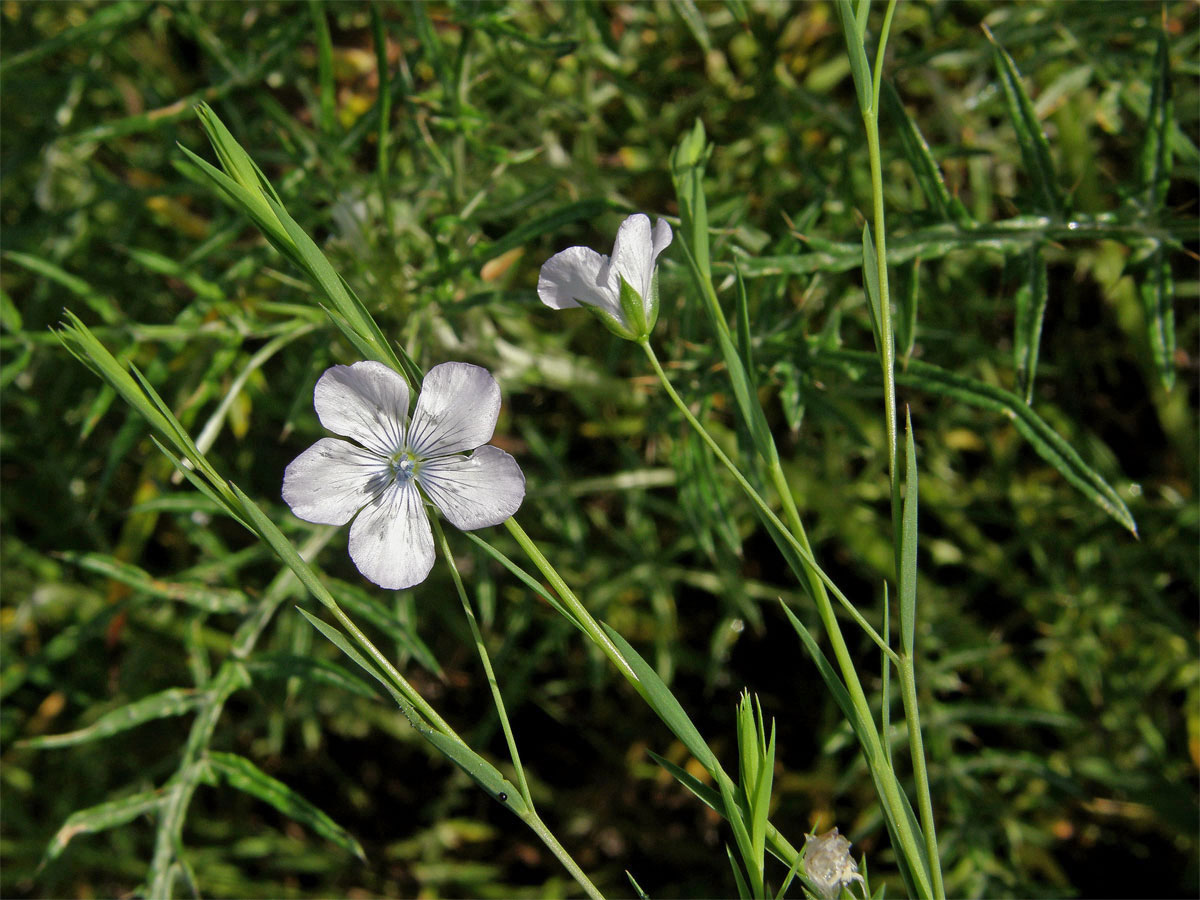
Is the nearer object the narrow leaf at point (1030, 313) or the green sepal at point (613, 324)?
the green sepal at point (613, 324)

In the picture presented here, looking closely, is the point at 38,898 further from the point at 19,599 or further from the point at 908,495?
the point at 908,495

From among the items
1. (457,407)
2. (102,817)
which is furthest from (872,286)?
(102,817)

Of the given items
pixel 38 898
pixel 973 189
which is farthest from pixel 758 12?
pixel 38 898

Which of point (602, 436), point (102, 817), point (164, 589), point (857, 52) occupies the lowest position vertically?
point (602, 436)

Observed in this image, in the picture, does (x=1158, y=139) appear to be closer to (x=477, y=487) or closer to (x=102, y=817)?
(x=477, y=487)

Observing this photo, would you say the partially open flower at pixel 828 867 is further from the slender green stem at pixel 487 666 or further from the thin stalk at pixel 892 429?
the slender green stem at pixel 487 666

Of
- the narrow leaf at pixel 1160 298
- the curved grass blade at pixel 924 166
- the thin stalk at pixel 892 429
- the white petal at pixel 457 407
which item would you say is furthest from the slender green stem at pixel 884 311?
the narrow leaf at pixel 1160 298

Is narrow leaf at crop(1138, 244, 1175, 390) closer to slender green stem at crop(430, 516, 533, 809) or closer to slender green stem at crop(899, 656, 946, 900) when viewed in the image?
slender green stem at crop(899, 656, 946, 900)
